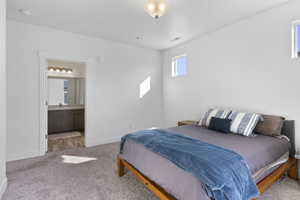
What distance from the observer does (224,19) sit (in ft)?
9.43

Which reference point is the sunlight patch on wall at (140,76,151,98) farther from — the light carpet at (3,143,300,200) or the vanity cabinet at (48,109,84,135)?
the vanity cabinet at (48,109,84,135)

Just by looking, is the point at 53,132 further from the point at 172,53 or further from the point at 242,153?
the point at 242,153

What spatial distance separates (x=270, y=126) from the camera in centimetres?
231

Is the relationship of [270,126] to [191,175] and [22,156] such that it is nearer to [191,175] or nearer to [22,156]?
[191,175]

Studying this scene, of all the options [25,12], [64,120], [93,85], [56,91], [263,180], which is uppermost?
[25,12]

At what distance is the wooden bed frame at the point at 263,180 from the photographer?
5.18 ft

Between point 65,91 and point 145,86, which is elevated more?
point 145,86

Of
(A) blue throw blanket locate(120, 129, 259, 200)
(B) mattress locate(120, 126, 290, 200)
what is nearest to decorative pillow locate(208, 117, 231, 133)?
(B) mattress locate(120, 126, 290, 200)

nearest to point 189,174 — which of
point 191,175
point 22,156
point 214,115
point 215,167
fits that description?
point 191,175

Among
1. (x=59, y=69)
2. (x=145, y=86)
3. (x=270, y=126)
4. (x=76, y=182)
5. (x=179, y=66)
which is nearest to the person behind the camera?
(x=76, y=182)

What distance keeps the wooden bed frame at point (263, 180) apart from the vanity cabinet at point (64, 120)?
3.49 meters

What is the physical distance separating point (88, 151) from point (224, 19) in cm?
386

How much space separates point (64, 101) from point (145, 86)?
2.85m

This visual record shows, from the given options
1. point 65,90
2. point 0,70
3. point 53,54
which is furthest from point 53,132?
point 0,70
